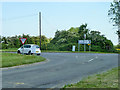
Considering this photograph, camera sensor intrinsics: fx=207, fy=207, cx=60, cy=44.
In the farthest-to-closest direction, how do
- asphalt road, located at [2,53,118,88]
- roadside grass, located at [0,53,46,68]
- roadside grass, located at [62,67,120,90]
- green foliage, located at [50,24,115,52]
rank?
green foliage, located at [50,24,115,52]
roadside grass, located at [0,53,46,68]
asphalt road, located at [2,53,118,88]
roadside grass, located at [62,67,120,90]

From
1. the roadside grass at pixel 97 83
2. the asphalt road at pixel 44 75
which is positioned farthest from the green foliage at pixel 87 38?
the roadside grass at pixel 97 83

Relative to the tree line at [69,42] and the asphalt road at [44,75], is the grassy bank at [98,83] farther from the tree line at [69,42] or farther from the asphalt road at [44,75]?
the tree line at [69,42]

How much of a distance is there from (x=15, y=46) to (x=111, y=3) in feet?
174

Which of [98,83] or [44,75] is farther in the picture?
[44,75]

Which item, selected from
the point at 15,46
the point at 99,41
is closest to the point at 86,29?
the point at 99,41

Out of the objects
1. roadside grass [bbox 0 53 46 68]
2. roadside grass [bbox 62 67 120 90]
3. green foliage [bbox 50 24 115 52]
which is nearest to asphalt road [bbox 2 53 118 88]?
roadside grass [bbox 62 67 120 90]

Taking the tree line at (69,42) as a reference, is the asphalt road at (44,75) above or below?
below

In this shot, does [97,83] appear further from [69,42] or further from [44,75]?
[69,42]

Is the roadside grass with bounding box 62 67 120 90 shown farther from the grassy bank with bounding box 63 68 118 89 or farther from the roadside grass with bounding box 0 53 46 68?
the roadside grass with bounding box 0 53 46 68

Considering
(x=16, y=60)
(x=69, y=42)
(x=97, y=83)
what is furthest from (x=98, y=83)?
(x=69, y=42)

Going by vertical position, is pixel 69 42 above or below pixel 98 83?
above

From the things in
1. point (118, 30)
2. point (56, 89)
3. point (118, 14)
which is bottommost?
point (56, 89)

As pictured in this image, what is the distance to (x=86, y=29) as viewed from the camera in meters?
65.6

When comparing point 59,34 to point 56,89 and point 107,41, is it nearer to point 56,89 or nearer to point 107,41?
point 107,41
